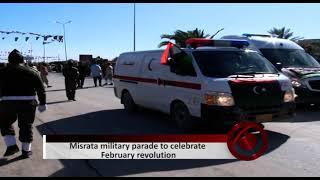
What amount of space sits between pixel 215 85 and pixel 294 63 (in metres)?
6.01

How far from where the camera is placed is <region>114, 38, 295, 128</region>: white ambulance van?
8.52 meters

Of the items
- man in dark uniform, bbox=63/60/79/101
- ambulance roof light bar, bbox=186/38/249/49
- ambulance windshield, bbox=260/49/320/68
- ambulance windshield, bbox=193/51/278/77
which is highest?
ambulance roof light bar, bbox=186/38/249/49

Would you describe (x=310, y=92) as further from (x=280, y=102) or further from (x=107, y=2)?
(x=107, y=2)

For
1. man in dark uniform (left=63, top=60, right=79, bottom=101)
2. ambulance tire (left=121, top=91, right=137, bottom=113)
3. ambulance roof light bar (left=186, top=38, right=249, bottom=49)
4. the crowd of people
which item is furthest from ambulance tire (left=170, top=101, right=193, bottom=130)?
man in dark uniform (left=63, top=60, right=79, bottom=101)

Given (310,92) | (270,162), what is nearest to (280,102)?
(270,162)

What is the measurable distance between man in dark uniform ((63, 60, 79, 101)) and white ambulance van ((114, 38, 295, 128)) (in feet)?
22.7

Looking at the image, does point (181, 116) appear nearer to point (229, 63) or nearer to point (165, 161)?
point (229, 63)

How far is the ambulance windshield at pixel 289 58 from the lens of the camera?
542 inches

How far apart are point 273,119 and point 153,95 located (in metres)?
3.22

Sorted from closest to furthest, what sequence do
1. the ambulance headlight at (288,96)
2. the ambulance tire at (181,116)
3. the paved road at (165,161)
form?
1. the paved road at (165,161)
2. the ambulance headlight at (288,96)
3. the ambulance tire at (181,116)

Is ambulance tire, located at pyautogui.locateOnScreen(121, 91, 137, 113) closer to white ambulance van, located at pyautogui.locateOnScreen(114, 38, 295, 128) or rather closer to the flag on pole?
white ambulance van, located at pyautogui.locateOnScreen(114, 38, 295, 128)

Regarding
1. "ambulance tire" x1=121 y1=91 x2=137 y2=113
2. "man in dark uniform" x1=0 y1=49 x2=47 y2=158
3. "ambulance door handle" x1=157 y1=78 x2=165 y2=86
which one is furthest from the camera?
"ambulance tire" x1=121 y1=91 x2=137 y2=113

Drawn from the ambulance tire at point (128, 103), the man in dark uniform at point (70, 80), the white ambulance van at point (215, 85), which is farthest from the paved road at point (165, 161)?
the man in dark uniform at point (70, 80)

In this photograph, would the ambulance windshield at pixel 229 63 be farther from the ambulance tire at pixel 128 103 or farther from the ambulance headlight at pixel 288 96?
the ambulance tire at pixel 128 103
